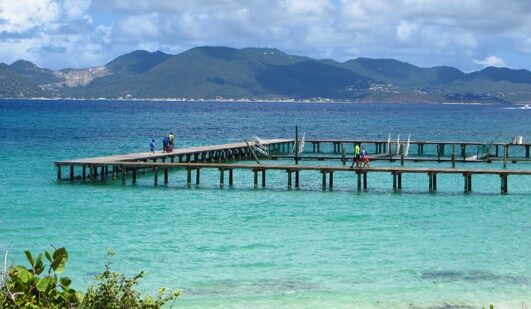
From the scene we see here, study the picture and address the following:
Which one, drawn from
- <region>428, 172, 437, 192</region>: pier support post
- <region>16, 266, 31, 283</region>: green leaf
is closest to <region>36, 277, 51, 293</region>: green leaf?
<region>16, 266, 31, 283</region>: green leaf

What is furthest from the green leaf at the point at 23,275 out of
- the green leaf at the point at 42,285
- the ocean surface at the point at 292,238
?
the ocean surface at the point at 292,238

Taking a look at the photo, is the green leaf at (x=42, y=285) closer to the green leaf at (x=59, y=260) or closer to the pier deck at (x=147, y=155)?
the green leaf at (x=59, y=260)

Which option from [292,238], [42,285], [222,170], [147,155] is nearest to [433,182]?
[222,170]

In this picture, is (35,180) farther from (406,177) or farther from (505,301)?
(505,301)

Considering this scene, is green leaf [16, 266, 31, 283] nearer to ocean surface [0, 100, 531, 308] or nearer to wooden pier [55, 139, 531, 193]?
ocean surface [0, 100, 531, 308]

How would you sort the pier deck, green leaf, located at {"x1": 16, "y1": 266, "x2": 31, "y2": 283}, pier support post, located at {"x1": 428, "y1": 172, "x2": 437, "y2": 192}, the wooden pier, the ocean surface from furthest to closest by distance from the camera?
the pier deck → pier support post, located at {"x1": 428, "y1": 172, "x2": 437, "y2": 192} → the wooden pier → the ocean surface → green leaf, located at {"x1": 16, "y1": 266, "x2": 31, "y2": 283}

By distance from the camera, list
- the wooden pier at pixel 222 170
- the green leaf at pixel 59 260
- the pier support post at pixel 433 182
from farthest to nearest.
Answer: the pier support post at pixel 433 182 < the wooden pier at pixel 222 170 < the green leaf at pixel 59 260

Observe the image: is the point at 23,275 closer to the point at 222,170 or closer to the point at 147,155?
the point at 222,170

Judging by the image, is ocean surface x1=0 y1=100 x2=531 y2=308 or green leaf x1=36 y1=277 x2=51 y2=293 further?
ocean surface x1=0 y1=100 x2=531 y2=308

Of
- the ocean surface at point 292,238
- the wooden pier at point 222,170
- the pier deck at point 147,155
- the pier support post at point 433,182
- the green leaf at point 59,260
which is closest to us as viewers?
the green leaf at point 59,260

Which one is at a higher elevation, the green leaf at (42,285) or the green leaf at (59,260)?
the green leaf at (59,260)

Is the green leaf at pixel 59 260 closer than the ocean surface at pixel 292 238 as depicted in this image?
Yes

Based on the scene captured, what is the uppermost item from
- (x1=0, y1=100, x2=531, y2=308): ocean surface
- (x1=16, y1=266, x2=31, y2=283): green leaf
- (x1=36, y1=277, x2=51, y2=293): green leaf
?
(x1=16, y1=266, x2=31, y2=283): green leaf

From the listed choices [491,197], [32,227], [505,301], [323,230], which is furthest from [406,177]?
[505,301]
